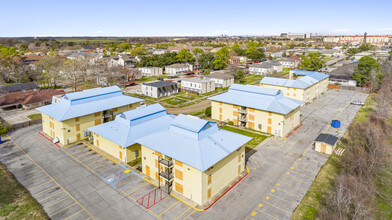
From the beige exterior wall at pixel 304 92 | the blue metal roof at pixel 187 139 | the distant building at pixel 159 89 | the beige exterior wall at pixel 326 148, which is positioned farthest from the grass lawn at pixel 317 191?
the distant building at pixel 159 89

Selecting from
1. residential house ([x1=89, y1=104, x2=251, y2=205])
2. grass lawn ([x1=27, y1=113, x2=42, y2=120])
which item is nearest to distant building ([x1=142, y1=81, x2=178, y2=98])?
grass lawn ([x1=27, y1=113, x2=42, y2=120])

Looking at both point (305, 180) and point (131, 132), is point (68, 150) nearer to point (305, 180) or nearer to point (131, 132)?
point (131, 132)

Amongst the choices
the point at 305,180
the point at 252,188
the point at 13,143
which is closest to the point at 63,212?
the point at 252,188

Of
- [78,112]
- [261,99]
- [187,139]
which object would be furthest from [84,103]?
[261,99]

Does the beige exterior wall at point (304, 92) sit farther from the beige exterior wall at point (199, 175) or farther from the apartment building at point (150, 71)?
the apartment building at point (150, 71)

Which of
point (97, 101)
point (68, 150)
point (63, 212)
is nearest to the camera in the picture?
point (63, 212)

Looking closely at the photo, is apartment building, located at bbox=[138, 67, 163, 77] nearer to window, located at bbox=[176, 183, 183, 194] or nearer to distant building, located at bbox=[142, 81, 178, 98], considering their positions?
distant building, located at bbox=[142, 81, 178, 98]
